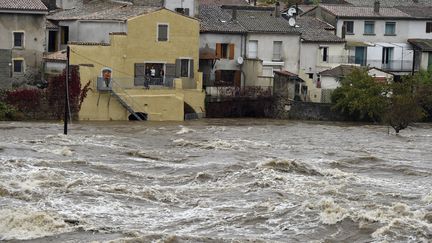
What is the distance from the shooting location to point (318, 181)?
38938 millimetres

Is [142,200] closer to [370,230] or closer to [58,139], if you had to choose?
[370,230]

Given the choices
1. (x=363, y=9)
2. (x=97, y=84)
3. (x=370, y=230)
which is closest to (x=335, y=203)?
(x=370, y=230)

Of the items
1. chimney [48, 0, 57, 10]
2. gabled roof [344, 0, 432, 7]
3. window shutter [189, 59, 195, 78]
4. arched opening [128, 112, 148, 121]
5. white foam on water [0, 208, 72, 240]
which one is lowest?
white foam on water [0, 208, 72, 240]

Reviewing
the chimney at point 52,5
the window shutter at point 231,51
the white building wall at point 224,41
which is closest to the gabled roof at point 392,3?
the white building wall at point 224,41

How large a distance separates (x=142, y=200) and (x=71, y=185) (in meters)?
2.62

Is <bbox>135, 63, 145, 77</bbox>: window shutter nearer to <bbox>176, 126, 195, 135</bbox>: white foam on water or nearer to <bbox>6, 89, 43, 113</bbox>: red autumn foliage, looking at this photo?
<bbox>6, 89, 43, 113</bbox>: red autumn foliage

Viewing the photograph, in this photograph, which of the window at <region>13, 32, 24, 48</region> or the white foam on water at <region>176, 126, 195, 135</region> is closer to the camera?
the white foam on water at <region>176, 126, 195, 135</region>

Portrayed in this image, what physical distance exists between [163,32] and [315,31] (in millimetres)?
13394

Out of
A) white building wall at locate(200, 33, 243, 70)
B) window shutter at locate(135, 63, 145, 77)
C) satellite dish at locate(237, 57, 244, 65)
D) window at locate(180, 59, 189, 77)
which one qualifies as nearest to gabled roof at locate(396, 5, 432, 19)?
white building wall at locate(200, 33, 243, 70)

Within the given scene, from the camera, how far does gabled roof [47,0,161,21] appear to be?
65062mm

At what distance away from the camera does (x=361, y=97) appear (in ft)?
215

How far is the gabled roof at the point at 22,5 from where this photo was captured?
2453 inches

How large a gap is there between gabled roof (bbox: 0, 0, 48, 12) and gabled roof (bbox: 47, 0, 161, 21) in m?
3.44

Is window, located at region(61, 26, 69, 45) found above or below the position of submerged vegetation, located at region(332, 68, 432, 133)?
above
